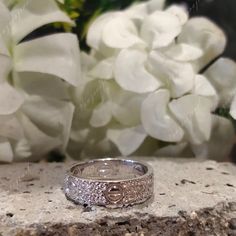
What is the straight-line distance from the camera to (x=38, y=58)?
703mm

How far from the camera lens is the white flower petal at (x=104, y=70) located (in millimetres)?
738

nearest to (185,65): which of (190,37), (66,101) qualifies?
(190,37)

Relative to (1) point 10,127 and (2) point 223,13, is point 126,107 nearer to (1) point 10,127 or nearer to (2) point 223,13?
(1) point 10,127

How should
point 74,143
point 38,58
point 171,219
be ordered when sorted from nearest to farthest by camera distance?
point 171,219, point 38,58, point 74,143

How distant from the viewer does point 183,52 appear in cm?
74

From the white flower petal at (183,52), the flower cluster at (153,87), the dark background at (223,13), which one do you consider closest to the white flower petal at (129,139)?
the flower cluster at (153,87)

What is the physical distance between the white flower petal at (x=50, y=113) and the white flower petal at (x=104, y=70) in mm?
55

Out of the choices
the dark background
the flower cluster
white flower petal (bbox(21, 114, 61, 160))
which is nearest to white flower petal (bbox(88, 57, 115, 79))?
the flower cluster

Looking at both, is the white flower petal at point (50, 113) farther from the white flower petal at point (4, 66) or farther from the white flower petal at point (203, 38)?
the white flower petal at point (203, 38)

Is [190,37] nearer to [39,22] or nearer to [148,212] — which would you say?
[39,22]

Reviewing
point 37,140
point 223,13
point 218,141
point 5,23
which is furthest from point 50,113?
point 223,13

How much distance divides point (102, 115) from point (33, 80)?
105mm

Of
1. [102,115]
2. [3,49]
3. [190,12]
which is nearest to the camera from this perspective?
[3,49]

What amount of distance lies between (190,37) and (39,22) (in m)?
0.21
